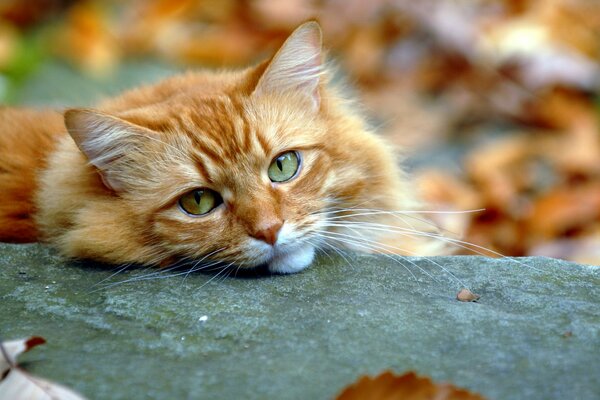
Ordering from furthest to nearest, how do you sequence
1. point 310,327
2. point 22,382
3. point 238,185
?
point 238,185
point 310,327
point 22,382

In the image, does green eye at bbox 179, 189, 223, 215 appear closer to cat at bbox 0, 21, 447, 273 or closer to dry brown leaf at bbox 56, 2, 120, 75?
cat at bbox 0, 21, 447, 273

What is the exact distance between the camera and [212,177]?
2.57 m

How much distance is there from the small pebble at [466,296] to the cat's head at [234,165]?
1.75ft

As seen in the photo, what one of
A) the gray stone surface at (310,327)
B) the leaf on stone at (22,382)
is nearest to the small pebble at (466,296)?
the gray stone surface at (310,327)

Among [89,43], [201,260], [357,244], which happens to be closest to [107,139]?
[201,260]

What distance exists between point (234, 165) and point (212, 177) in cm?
8

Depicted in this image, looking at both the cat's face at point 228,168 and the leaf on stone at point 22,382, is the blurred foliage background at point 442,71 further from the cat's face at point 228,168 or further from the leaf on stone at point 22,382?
the leaf on stone at point 22,382

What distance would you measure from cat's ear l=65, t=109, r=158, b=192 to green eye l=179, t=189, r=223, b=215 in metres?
0.25

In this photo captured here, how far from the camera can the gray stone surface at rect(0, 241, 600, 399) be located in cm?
190

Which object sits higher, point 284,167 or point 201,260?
point 284,167

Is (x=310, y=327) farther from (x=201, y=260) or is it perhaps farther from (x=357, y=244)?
(x=357, y=244)

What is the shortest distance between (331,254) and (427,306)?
0.54 metres

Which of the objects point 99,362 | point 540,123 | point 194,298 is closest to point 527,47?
point 540,123

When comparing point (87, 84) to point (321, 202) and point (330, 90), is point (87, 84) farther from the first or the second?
point (321, 202)
